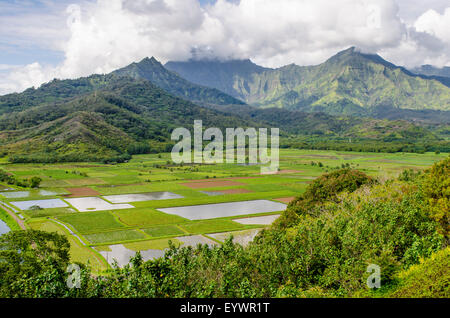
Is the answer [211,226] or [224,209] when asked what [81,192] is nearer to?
[224,209]

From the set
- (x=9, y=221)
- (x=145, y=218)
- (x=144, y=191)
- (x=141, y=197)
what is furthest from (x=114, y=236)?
(x=144, y=191)

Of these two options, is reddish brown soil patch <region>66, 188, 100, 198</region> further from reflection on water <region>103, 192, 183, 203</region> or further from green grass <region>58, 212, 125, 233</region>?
green grass <region>58, 212, 125, 233</region>

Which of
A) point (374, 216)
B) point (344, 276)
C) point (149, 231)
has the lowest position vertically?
point (149, 231)

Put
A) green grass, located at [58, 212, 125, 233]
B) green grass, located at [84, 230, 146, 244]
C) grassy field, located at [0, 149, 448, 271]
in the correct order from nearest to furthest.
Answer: green grass, located at [84, 230, 146, 244], grassy field, located at [0, 149, 448, 271], green grass, located at [58, 212, 125, 233]

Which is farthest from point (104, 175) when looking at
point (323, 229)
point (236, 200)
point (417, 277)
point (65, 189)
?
point (417, 277)

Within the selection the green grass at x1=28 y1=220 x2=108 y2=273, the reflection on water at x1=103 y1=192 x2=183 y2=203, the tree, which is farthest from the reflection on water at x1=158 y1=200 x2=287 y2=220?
the tree

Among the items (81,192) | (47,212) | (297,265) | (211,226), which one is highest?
(297,265)
